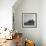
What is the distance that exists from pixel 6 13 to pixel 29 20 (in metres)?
1.53

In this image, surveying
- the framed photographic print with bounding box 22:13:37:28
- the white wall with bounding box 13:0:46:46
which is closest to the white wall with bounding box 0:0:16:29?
the white wall with bounding box 13:0:46:46

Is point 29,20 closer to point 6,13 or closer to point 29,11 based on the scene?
point 29,11

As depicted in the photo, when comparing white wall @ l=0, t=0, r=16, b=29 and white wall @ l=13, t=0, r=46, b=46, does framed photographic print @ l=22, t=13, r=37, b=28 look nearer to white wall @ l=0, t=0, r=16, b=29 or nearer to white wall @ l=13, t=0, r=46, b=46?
white wall @ l=13, t=0, r=46, b=46

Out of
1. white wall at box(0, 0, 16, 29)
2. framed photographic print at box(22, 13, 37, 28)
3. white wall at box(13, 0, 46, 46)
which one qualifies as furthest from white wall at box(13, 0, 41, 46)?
white wall at box(0, 0, 16, 29)

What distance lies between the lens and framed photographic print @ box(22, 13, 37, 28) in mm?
5941

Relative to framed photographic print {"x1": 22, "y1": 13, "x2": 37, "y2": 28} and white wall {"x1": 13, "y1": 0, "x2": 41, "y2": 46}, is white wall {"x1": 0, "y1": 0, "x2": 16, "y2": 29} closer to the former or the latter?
white wall {"x1": 13, "y1": 0, "x2": 41, "y2": 46}

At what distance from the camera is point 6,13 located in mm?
4812

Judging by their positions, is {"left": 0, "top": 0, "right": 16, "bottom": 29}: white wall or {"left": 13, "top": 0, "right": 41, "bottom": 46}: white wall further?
{"left": 13, "top": 0, "right": 41, "bottom": 46}: white wall

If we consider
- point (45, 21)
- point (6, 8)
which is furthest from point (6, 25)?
point (45, 21)

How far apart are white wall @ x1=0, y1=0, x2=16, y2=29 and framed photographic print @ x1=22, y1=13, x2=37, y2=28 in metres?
1.26

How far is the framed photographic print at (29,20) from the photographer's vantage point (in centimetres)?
594

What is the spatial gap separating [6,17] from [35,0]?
1.93 metres

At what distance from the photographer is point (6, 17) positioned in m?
4.84

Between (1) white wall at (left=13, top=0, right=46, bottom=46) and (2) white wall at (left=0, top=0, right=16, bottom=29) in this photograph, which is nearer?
(2) white wall at (left=0, top=0, right=16, bottom=29)
